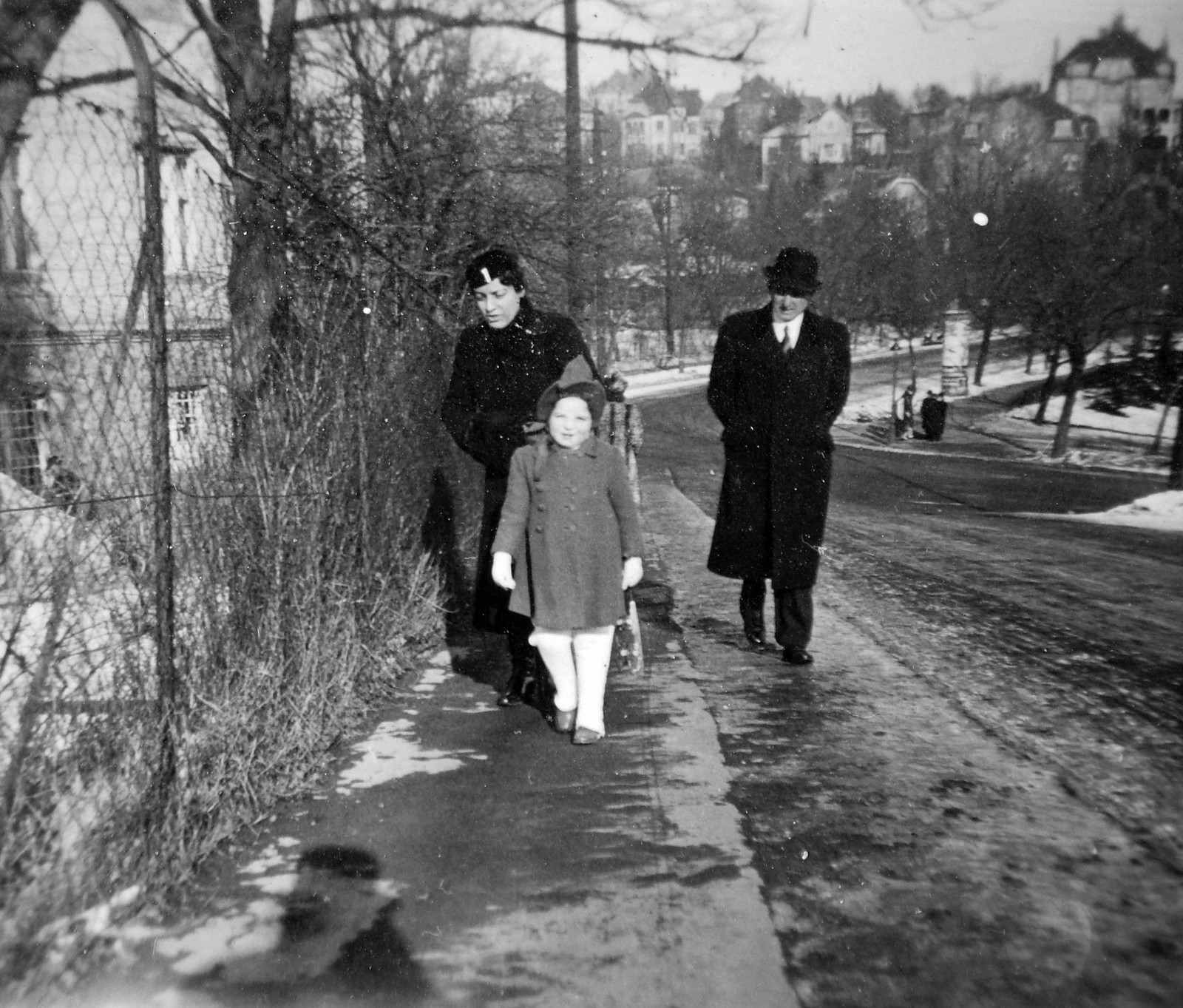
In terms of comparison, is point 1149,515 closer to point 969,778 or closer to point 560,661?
point 969,778

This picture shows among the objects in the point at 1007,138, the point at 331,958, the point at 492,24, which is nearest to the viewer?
the point at 331,958

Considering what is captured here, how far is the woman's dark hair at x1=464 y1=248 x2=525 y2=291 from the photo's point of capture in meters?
4.88

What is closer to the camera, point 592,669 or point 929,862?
point 929,862

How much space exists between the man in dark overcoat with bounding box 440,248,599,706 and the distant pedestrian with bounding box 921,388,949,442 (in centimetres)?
3209

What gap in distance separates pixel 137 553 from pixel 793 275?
3248 mm

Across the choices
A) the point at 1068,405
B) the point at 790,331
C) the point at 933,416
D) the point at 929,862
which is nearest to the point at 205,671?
the point at 929,862

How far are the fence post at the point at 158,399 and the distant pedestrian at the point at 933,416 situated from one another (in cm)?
3413

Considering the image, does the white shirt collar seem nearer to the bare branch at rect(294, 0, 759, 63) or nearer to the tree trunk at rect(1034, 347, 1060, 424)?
the bare branch at rect(294, 0, 759, 63)

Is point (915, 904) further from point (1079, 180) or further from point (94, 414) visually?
point (1079, 180)

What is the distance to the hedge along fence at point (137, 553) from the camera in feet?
10.3

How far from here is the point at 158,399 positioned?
3.36 m

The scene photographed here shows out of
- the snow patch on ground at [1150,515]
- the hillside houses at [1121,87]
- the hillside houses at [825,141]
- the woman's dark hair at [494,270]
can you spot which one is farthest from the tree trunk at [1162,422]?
the woman's dark hair at [494,270]

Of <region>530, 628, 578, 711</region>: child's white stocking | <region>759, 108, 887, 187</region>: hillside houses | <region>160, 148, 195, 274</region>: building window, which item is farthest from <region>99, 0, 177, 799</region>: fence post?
<region>759, 108, 887, 187</region>: hillside houses

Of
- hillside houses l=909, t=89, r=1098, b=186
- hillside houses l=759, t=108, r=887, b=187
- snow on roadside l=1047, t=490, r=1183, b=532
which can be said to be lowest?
snow on roadside l=1047, t=490, r=1183, b=532
